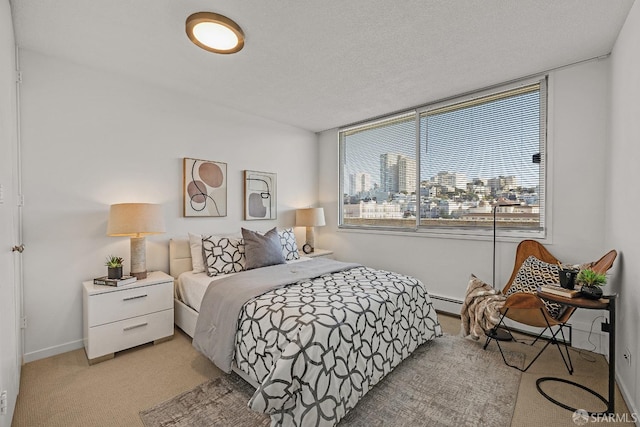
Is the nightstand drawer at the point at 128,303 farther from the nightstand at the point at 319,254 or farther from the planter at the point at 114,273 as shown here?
the nightstand at the point at 319,254

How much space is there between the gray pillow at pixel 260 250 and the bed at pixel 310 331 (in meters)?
0.19

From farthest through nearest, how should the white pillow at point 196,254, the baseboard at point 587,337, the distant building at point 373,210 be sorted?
the distant building at point 373,210, the white pillow at point 196,254, the baseboard at point 587,337

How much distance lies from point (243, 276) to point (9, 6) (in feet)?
7.86

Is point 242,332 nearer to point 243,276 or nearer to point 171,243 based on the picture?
point 243,276

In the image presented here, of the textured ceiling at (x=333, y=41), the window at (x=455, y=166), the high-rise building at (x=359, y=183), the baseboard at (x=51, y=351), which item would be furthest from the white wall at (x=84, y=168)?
the window at (x=455, y=166)

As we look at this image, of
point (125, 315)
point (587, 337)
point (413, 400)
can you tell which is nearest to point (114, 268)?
point (125, 315)

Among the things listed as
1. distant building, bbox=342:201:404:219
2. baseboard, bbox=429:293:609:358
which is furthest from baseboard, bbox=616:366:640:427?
distant building, bbox=342:201:404:219

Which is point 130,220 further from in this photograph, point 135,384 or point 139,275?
point 135,384

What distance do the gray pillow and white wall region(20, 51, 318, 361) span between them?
2.52ft

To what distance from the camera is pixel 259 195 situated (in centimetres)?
412

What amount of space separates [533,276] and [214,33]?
3326 mm

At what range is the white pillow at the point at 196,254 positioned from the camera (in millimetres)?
3123

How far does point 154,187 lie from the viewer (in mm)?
3168

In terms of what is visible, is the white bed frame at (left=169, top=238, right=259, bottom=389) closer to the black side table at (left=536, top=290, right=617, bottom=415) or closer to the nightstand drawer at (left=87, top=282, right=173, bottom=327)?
the nightstand drawer at (left=87, top=282, right=173, bottom=327)
